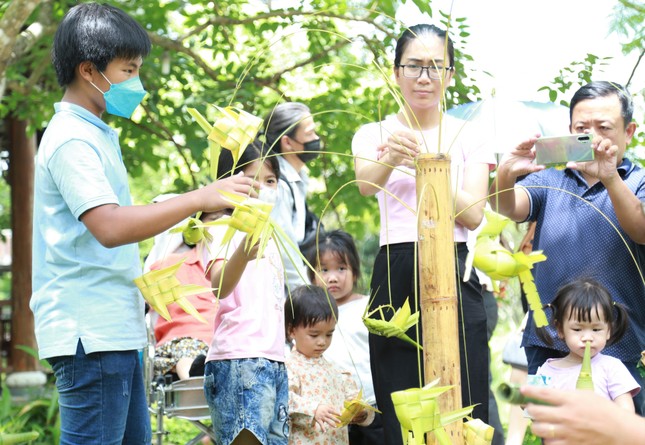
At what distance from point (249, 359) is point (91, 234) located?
0.83 meters

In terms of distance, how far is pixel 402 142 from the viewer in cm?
218

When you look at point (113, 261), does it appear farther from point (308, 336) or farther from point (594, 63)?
point (594, 63)

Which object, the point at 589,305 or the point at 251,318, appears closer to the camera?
the point at 589,305

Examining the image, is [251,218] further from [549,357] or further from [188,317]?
[188,317]

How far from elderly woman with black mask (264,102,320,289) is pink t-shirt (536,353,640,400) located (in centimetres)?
141

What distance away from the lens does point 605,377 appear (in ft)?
9.45

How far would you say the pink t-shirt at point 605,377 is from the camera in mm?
2850

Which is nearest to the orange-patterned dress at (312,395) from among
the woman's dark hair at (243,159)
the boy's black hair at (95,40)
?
the woman's dark hair at (243,159)

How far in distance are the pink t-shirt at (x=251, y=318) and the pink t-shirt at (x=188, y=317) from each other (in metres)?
1.04

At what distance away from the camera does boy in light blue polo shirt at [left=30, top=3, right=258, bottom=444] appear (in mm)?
2303

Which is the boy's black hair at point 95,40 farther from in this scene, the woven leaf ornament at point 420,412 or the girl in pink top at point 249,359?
the woven leaf ornament at point 420,412

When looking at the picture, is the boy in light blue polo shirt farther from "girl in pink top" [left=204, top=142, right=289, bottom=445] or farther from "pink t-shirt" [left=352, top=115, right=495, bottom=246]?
"pink t-shirt" [left=352, top=115, right=495, bottom=246]

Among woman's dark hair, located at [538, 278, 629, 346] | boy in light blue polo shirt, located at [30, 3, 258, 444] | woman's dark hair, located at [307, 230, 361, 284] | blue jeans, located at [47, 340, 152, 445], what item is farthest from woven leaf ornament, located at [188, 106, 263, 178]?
woman's dark hair, located at [307, 230, 361, 284]

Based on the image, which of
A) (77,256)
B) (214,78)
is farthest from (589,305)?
(214,78)
